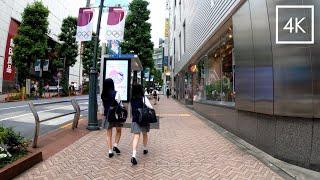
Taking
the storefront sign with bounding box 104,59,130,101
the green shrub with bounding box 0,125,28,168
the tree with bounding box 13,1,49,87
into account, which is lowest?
the green shrub with bounding box 0,125,28,168

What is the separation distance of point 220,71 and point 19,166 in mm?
10769

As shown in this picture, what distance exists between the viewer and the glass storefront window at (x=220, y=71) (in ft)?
43.8

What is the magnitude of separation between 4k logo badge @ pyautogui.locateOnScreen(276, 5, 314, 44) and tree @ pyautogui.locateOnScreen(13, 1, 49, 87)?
32.3 meters

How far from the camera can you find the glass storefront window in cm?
1336

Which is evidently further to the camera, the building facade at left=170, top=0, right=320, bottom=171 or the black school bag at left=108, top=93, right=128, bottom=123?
the black school bag at left=108, top=93, right=128, bottom=123

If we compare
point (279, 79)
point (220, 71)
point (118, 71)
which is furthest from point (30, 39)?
point (279, 79)

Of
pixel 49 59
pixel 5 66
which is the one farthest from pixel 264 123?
pixel 49 59

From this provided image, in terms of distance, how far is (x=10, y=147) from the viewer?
664 centimetres

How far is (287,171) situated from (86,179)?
3.52m

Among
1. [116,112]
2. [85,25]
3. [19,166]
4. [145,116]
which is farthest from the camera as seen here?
[85,25]

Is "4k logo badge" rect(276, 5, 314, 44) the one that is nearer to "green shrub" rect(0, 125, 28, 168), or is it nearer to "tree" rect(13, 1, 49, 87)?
"green shrub" rect(0, 125, 28, 168)

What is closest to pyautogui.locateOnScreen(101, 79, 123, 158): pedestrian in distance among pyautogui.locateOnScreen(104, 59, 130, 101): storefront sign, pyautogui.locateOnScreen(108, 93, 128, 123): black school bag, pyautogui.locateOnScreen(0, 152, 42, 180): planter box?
pyautogui.locateOnScreen(108, 93, 128, 123): black school bag

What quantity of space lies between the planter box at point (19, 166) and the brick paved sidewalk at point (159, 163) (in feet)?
0.34

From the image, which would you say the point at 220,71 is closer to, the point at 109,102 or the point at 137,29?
the point at 109,102
